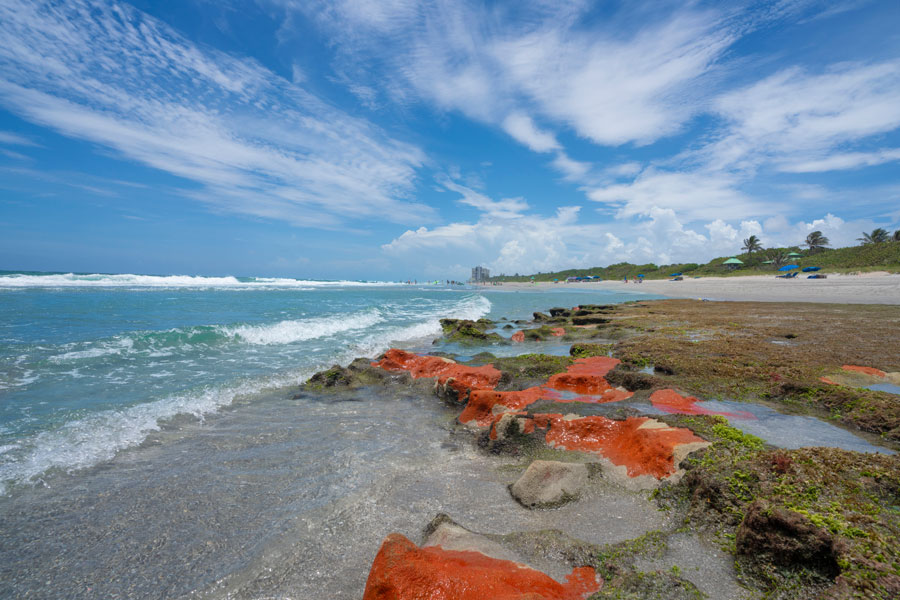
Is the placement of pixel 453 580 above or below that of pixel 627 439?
above

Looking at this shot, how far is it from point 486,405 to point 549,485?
2.76 metres

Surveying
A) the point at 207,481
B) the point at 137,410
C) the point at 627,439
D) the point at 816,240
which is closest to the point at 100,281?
the point at 137,410

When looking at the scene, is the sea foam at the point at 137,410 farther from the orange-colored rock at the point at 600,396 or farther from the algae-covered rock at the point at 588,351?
the algae-covered rock at the point at 588,351

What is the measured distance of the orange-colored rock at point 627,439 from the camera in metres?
4.56

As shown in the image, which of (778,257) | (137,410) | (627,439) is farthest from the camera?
(778,257)

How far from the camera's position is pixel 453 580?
8.68ft

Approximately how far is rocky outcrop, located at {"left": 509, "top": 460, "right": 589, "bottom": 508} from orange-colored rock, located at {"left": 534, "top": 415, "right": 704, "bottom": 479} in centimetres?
73

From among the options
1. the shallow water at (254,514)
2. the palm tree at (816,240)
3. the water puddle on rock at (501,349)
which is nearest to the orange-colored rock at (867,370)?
the water puddle on rock at (501,349)

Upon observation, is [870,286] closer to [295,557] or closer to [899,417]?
[899,417]

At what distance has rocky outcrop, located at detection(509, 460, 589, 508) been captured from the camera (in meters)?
4.13

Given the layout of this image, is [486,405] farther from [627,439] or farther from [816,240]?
[816,240]

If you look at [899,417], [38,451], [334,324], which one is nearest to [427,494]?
[38,451]

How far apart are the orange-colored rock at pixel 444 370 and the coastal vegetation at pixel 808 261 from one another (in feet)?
188

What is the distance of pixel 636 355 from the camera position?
34.2 ft
